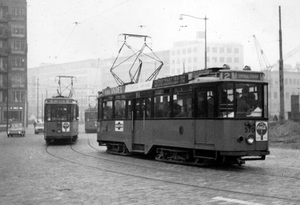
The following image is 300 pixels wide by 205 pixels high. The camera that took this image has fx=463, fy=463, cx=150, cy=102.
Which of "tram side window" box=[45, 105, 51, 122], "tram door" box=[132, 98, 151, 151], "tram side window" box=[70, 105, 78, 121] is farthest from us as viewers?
"tram side window" box=[70, 105, 78, 121]

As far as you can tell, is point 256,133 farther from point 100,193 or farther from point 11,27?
point 11,27

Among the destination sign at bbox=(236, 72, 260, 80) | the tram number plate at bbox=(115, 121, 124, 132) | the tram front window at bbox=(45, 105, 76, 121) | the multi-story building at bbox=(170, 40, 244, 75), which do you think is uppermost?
the multi-story building at bbox=(170, 40, 244, 75)

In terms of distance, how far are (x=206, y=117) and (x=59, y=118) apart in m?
16.8

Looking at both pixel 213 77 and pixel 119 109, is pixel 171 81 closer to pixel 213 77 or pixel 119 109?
pixel 213 77

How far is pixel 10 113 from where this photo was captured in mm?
79750

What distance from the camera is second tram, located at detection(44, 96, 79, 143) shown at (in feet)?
95.9

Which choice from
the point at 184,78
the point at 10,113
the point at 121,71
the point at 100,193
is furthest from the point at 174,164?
the point at 121,71

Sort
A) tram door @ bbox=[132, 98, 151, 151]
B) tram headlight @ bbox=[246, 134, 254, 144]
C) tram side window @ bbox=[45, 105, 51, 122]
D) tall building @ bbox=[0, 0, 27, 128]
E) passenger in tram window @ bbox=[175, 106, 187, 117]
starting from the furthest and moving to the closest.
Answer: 1. tall building @ bbox=[0, 0, 27, 128]
2. tram side window @ bbox=[45, 105, 51, 122]
3. tram door @ bbox=[132, 98, 151, 151]
4. passenger in tram window @ bbox=[175, 106, 187, 117]
5. tram headlight @ bbox=[246, 134, 254, 144]

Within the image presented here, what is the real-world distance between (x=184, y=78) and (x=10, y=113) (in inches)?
2720

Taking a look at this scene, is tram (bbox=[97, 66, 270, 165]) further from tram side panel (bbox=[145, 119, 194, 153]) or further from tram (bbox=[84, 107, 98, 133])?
tram (bbox=[84, 107, 98, 133])

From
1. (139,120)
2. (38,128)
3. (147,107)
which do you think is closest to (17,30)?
(38,128)

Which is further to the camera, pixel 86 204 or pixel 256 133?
pixel 256 133

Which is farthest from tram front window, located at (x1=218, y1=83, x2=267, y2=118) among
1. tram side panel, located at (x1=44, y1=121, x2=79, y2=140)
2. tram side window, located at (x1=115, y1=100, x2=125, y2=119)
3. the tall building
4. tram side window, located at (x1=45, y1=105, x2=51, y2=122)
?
the tall building

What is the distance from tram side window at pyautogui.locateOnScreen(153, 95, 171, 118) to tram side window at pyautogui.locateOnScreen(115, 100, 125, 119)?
114 inches
